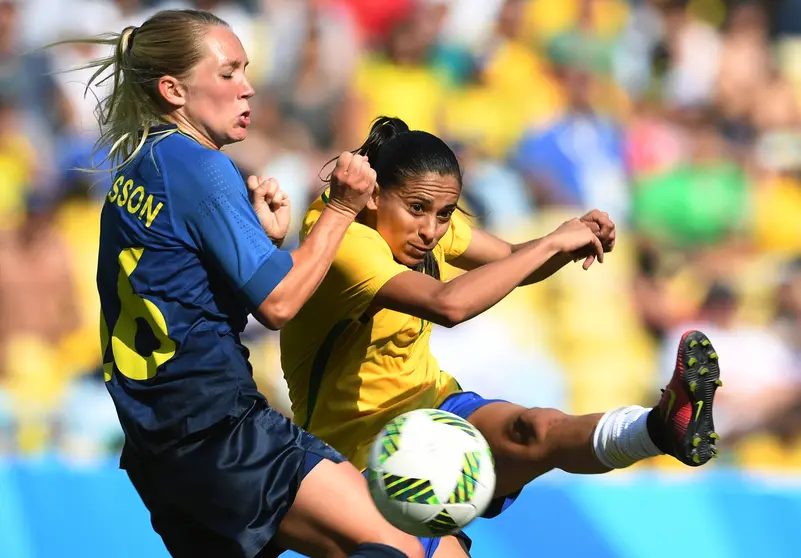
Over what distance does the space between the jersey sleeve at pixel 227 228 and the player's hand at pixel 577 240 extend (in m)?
0.91

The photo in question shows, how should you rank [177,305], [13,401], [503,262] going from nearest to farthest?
[177,305] < [503,262] < [13,401]

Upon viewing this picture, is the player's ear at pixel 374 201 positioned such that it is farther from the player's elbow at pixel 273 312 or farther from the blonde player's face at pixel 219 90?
the player's elbow at pixel 273 312

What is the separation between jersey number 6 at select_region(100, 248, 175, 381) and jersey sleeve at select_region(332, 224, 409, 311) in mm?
700

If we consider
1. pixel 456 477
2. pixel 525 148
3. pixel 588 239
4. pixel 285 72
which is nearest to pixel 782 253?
pixel 525 148

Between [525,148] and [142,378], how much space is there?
5286mm

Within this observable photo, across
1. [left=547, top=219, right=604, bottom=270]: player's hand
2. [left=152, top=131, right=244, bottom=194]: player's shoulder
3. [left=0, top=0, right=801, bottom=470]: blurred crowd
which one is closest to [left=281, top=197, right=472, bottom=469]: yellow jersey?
[left=547, top=219, right=604, bottom=270]: player's hand

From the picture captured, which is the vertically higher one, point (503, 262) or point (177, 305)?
point (503, 262)

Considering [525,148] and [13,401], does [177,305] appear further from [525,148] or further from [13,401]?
[525,148]

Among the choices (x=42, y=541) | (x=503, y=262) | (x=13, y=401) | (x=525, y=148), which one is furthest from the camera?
(x=525, y=148)

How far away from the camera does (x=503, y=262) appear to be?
140 inches

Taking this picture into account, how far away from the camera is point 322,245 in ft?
10.6

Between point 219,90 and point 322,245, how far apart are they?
0.53 m

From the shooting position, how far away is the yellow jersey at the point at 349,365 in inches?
152

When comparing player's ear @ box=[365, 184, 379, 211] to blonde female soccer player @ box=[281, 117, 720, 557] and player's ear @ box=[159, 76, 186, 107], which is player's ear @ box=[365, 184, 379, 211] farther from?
player's ear @ box=[159, 76, 186, 107]
